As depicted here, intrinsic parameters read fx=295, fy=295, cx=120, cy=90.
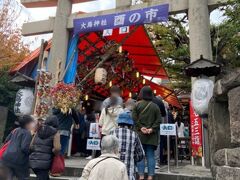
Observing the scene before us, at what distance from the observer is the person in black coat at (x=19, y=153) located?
521cm

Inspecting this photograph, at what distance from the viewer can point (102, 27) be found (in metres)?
9.84

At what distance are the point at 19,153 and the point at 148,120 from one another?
2417 mm

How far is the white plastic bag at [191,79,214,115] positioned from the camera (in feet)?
22.5

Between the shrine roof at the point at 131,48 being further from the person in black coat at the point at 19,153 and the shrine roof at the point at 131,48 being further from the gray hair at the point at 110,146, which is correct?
the gray hair at the point at 110,146

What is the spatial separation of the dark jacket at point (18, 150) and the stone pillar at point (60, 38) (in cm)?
533

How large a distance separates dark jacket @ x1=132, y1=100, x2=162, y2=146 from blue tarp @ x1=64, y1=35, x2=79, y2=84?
17.5 feet

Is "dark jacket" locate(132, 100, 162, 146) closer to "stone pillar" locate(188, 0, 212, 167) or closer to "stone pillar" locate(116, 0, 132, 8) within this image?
"stone pillar" locate(188, 0, 212, 167)

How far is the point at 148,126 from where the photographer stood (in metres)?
5.57

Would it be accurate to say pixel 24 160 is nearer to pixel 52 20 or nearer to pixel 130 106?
pixel 130 106

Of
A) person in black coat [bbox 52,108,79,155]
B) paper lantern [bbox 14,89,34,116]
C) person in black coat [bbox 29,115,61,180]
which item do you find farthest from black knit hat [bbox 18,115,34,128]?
paper lantern [bbox 14,89,34,116]

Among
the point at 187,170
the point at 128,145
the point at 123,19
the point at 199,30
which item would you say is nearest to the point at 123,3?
the point at 123,19

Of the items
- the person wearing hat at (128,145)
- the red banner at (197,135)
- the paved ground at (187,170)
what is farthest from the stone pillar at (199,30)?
the person wearing hat at (128,145)

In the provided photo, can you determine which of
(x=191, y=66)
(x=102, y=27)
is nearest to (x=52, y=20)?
(x=102, y=27)

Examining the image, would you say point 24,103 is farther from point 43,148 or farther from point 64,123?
point 43,148
